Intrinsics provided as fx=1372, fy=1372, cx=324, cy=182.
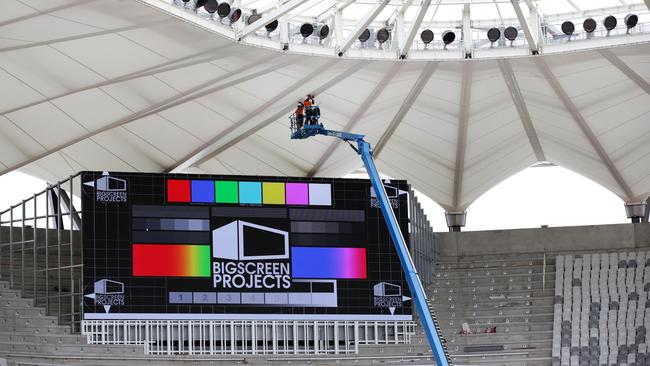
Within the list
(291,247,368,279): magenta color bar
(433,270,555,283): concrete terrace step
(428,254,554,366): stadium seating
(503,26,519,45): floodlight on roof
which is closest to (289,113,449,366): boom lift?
(503,26,519,45): floodlight on roof

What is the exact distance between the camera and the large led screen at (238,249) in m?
39.0

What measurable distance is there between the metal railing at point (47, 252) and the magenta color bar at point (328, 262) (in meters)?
6.42

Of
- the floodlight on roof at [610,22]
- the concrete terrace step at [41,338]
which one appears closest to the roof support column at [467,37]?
the floodlight on roof at [610,22]

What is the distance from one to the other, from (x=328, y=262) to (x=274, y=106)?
5016 millimetres

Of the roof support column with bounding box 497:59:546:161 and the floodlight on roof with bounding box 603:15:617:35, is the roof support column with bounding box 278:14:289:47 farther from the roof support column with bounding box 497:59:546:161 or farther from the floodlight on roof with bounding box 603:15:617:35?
the floodlight on roof with bounding box 603:15:617:35

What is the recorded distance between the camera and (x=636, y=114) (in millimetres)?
42469

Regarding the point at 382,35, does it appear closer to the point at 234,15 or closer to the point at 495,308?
the point at 234,15

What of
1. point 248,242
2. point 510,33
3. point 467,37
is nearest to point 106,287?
point 248,242

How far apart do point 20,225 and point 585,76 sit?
18.3 meters

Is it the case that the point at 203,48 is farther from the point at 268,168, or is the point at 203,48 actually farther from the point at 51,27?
the point at 268,168

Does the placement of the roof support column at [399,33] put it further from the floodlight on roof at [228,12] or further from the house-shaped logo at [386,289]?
the house-shaped logo at [386,289]

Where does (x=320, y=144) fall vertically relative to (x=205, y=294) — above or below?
above

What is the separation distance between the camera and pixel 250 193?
4084 cm

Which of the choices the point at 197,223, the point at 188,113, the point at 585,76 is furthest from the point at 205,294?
the point at 585,76
